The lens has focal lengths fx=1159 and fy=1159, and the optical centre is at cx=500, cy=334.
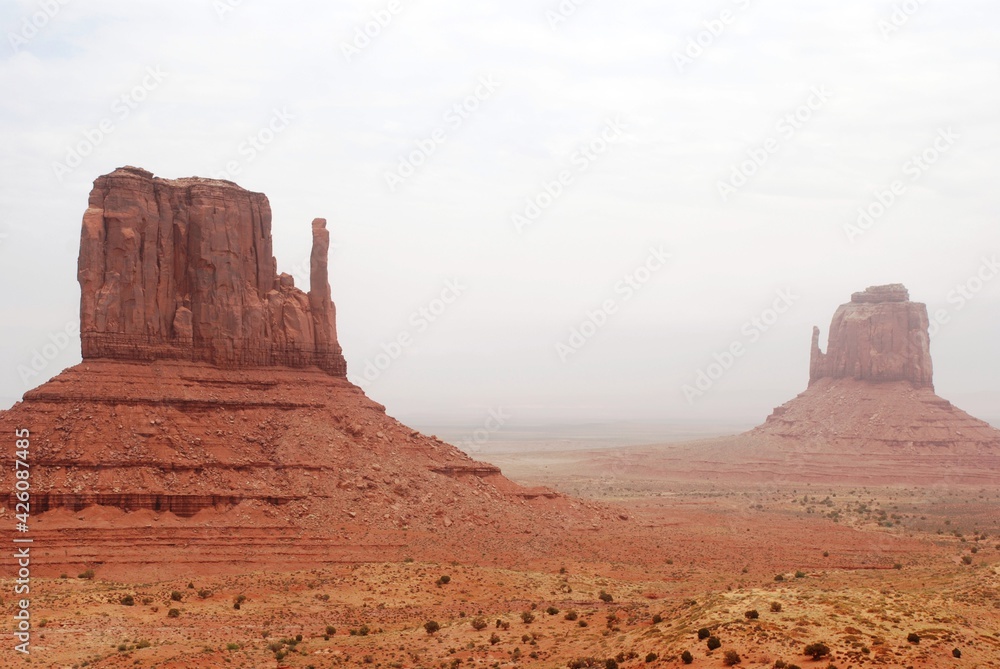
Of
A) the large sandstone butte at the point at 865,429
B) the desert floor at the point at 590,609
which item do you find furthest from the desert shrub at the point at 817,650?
the large sandstone butte at the point at 865,429

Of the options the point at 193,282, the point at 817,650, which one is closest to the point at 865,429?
the point at 193,282

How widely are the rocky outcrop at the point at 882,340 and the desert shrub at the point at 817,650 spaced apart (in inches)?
4319

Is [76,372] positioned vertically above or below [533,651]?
above

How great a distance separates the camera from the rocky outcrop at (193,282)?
6012 centimetres

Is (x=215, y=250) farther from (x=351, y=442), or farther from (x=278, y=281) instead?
(x=351, y=442)

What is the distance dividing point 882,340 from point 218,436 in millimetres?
93494

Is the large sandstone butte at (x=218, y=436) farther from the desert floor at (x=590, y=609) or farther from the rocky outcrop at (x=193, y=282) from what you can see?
the desert floor at (x=590, y=609)

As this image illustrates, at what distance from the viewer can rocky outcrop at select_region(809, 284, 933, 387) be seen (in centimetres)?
13150

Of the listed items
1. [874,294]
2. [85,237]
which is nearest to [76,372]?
[85,237]

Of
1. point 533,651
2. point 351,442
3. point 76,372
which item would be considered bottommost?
point 533,651

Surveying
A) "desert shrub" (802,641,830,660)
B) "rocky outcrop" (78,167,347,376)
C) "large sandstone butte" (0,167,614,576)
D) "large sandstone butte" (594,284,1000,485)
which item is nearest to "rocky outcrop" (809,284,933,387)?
"large sandstone butte" (594,284,1000,485)

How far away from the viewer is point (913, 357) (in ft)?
430

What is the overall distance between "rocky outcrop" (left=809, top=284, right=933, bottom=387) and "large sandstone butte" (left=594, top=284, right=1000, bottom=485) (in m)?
0.11

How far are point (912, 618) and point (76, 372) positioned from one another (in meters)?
43.7
